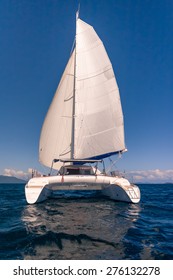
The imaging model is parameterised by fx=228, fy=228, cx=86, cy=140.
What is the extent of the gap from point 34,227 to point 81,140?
10.8 metres

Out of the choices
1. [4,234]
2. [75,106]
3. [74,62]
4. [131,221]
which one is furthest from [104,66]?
[4,234]

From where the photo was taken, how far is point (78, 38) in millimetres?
21016

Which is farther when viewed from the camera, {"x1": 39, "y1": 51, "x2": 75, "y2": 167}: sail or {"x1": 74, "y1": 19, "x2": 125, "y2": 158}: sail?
{"x1": 39, "y1": 51, "x2": 75, "y2": 167}: sail

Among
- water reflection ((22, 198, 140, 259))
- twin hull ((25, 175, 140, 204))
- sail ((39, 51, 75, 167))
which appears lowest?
water reflection ((22, 198, 140, 259))

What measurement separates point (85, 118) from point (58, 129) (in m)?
2.49

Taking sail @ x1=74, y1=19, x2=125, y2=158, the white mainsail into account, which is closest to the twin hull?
sail @ x1=74, y1=19, x2=125, y2=158

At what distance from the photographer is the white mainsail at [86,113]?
1844cm

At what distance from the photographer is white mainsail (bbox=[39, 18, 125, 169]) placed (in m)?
18.4

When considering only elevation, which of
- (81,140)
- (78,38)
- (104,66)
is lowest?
(81,140)

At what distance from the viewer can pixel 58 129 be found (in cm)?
1920

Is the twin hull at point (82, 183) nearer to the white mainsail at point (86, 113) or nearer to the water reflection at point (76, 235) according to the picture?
the water reflection at point (76, 235)

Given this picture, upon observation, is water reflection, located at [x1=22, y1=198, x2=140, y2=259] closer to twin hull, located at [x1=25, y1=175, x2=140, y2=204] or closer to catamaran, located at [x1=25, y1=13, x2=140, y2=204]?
twin hull, located at [x1=25, y1=175, x2=140, y2=204]

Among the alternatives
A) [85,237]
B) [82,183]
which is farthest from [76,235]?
[82,183]

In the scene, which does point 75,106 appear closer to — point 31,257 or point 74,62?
point 74,62
